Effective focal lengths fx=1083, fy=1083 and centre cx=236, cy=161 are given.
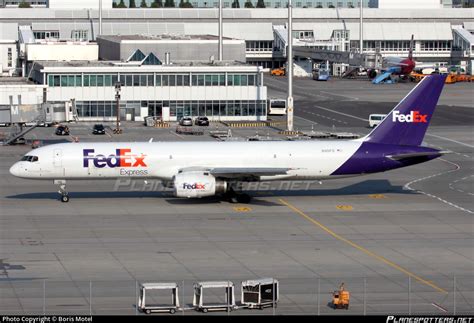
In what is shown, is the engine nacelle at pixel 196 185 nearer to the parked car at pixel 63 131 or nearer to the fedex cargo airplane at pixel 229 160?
the fedex cargo airplane at pixel 229 160

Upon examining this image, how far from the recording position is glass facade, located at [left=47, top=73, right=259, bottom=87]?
5256 inches

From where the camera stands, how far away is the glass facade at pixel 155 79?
438 ft

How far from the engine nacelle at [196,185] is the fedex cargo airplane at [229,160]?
2.6 inches

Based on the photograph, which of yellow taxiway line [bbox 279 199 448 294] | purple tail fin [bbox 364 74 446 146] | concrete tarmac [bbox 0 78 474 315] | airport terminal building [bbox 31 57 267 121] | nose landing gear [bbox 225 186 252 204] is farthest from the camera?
airport terminal building [bbox 31 57 267 121]

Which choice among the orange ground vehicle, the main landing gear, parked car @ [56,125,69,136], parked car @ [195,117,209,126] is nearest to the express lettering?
the main landing gear

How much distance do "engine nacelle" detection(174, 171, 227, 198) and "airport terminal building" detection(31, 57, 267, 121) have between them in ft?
212

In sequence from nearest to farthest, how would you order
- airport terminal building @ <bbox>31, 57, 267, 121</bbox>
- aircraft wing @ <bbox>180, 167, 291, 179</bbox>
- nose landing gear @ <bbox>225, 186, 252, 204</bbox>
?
aircraft wing @ <bbox>180, 167, 291, 179</bbox>
nose landing gear @ <bbox>225, 186, 252, 204</bbox>
airport terminal building @ <bbox>31, 57, 267, 121</bbox>

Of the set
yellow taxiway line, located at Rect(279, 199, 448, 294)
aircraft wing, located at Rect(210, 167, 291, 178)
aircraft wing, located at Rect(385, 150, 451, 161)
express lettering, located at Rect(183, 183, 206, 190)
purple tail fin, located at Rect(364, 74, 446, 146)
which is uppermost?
purple tail fin, located at Rect(364, 74, 446, 146)

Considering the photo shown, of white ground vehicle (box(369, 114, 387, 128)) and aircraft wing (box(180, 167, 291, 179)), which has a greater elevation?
aircraft wing (box(180, 167, 291, 179))

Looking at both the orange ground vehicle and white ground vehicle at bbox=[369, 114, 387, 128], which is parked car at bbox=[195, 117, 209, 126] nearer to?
white ground vehicle at bbox=[369, 114, 387, 128]

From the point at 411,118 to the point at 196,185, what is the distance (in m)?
16.2

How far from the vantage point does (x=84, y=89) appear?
133750mm

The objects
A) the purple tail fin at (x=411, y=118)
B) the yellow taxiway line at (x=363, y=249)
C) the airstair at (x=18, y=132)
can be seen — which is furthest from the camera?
the airstair at (x=18, y=132)

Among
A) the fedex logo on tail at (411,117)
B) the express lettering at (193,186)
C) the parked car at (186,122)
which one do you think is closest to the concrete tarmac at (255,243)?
the express lettering at (193,186)
